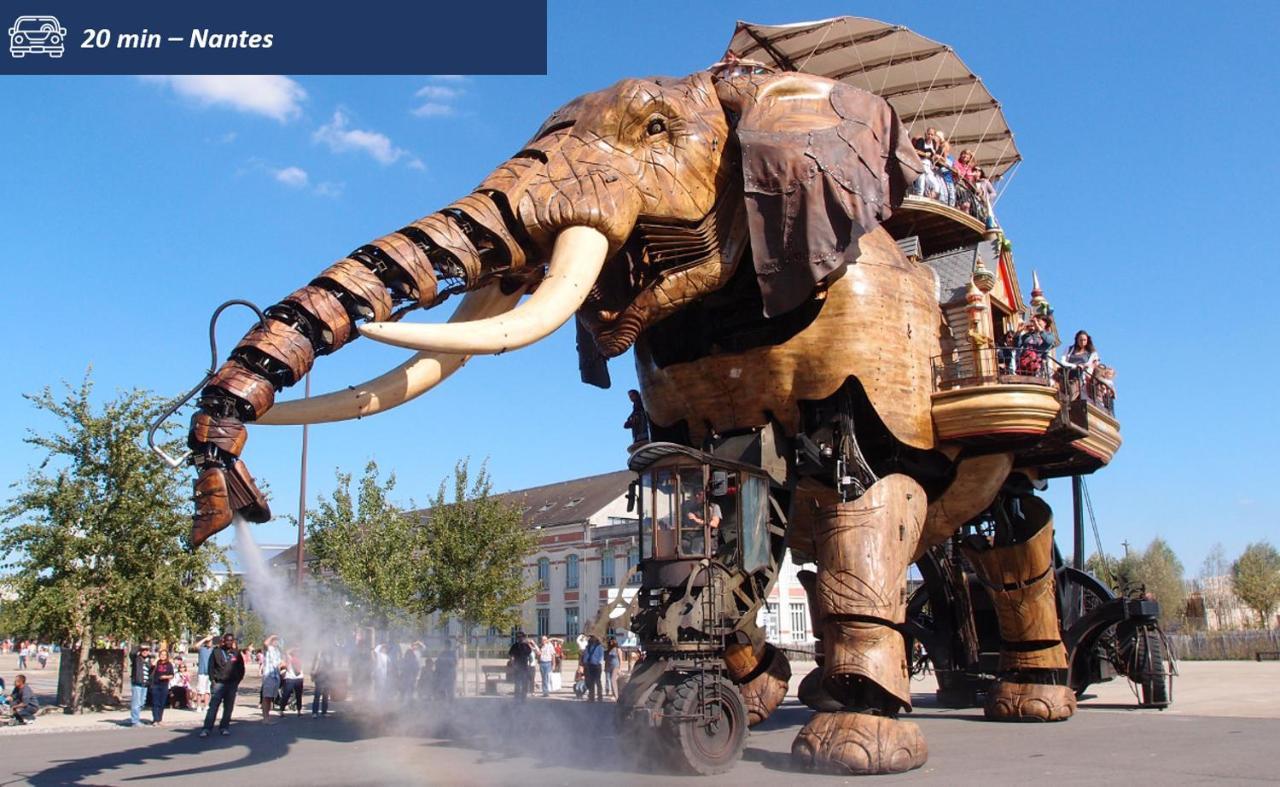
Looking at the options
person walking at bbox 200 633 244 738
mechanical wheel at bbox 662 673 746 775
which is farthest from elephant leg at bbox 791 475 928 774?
person walking at bbox 200 633 244 738

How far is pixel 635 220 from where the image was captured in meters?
8.22

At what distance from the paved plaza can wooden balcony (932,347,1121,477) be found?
109 inches

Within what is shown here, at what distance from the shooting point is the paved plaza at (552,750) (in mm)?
7852

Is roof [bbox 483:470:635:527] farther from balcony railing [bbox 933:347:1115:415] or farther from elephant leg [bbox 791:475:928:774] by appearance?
elephant leg [bbox 791:475:928:774]

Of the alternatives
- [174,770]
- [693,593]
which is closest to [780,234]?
[693,593]

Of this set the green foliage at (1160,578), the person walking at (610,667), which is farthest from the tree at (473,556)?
the green foliage at (1160,578)

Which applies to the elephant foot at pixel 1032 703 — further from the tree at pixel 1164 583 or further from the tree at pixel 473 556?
the tree at pixel 1164 583

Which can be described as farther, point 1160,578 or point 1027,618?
point 1160,578

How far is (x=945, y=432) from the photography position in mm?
9500

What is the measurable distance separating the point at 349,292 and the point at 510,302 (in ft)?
6.29

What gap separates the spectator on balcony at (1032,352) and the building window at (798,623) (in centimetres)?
3556

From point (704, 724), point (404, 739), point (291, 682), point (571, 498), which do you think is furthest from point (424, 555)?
point (571, 498)

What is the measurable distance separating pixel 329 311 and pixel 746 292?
3.86 m

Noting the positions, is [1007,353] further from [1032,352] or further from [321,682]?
[321,682]
